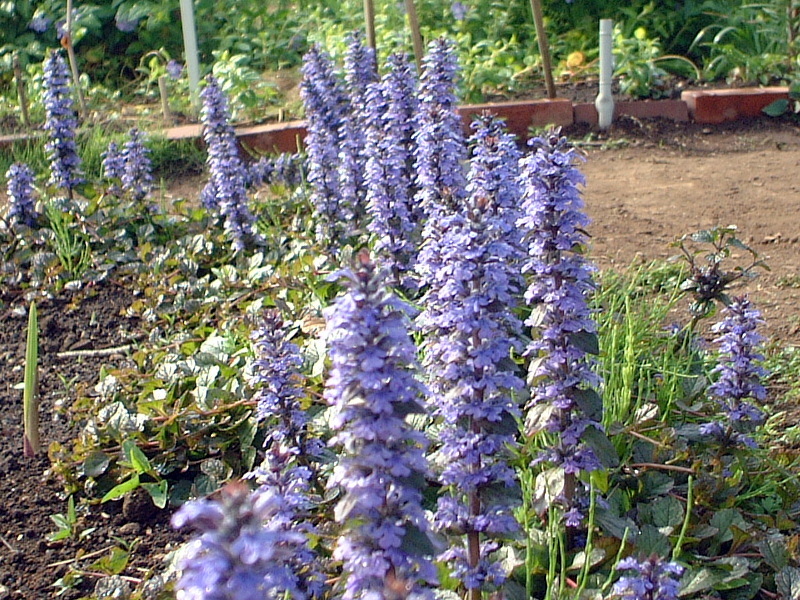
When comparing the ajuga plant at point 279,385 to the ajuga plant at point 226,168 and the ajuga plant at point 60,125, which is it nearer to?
the ajuga plant at point 226,168

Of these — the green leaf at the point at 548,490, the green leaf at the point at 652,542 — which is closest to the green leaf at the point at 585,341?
the green leaf at the point at 548,490

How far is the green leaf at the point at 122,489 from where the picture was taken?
3008 mm

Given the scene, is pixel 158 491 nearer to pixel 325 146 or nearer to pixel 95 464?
pixel 95 464

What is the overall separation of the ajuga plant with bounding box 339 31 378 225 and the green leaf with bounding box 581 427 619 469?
2.09 meters

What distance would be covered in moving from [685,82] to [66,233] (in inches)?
198

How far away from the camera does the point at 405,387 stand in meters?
1.78

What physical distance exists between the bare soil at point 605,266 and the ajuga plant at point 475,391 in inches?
39.5

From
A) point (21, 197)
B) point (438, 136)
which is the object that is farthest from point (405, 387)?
point (21, 197)

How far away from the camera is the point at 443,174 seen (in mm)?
3605

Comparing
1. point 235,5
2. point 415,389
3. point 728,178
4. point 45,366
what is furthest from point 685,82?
point 415,389

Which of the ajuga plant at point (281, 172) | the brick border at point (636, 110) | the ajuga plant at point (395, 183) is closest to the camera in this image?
the ajuga plant at point (395, 183)

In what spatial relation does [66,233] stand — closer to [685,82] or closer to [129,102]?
[129,102]

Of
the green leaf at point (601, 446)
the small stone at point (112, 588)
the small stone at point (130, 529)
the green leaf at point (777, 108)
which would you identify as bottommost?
the small stone at point (130, 529)

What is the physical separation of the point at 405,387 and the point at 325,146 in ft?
9.97
